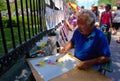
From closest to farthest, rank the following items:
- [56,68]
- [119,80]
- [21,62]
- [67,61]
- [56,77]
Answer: [56,77], [56,68], [67,61], [21,62], [119,80]

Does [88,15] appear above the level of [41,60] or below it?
above

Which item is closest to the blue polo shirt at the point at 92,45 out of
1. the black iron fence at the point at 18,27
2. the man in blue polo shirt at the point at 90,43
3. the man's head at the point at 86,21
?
the man in blue polo shirt at the point at 90,43

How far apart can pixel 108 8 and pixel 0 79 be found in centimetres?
760

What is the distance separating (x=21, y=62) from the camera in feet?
9.57

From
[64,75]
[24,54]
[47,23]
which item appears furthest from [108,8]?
[64,75]

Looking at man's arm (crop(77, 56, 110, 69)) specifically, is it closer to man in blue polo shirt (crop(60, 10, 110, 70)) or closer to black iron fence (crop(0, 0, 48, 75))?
man in blue polo shirt (crop(60, 10, 110, 70))

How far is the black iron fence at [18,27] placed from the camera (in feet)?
8.03

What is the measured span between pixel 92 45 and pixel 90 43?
1.5 inches

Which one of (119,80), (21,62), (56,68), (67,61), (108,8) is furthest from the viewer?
(108,8)

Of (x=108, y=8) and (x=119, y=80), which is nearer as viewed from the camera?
(x=119, y=80)

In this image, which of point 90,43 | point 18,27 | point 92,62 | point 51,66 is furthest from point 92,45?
point 18,27

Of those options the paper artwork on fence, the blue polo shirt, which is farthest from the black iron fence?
the blue polo shirt

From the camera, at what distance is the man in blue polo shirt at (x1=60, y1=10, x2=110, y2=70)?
2466mm

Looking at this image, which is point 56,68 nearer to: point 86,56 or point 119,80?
point 86,56
